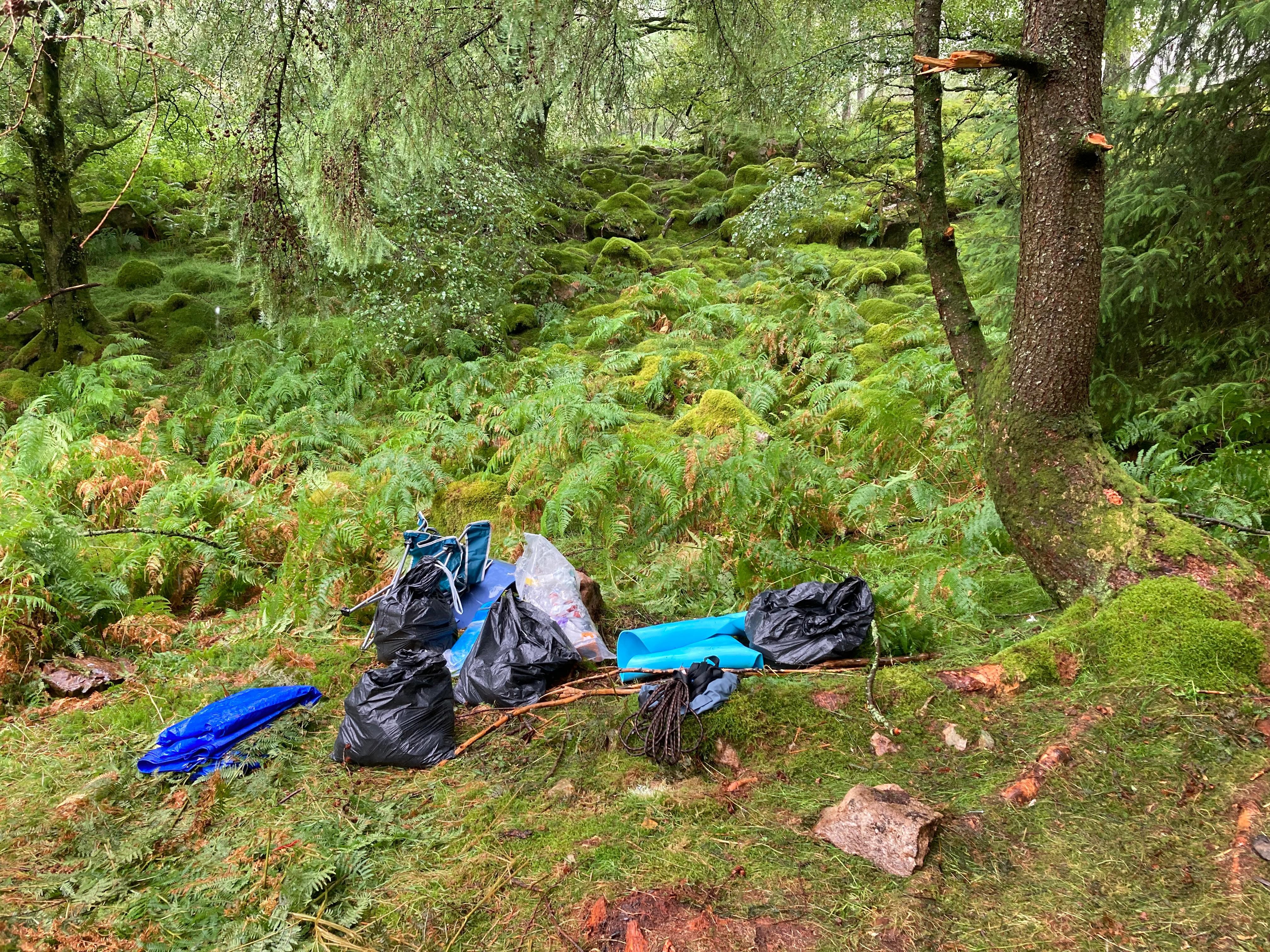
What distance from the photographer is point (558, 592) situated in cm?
371

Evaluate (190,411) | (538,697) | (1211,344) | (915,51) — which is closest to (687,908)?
(538,697)

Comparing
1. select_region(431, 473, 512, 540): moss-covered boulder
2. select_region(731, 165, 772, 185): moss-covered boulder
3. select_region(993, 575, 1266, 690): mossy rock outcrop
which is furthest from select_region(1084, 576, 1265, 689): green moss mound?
select_region(731, 165, 772, 185): moss-covered boulder

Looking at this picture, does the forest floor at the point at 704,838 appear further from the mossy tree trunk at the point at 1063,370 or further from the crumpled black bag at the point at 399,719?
the mossy tree trunk at the point at 1063,370

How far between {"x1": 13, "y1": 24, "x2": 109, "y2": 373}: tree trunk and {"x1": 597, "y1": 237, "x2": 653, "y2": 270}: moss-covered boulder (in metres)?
7.46

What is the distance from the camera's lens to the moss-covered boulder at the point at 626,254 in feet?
39.7

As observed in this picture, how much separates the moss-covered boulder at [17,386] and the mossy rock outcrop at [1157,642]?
10369mm

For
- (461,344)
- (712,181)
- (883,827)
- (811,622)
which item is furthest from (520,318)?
(883,827)

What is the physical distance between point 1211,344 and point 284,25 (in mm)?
5635

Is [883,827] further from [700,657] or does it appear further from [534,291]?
[534,291]

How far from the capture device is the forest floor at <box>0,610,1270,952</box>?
5.58 ft

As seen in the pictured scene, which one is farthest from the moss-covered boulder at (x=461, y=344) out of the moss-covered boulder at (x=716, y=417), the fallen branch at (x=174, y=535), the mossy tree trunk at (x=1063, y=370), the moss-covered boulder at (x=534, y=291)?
the mossy tree trunk at (x=1063, y=370)

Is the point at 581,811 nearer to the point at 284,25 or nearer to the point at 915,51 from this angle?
the point at 915,51

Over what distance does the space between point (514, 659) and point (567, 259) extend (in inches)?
388

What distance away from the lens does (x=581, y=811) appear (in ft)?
7.31
